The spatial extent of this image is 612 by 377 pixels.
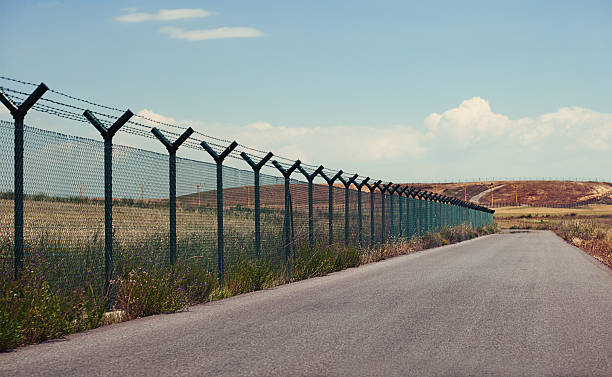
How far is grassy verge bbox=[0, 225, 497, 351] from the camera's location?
23.3 ft

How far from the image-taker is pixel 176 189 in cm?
1096

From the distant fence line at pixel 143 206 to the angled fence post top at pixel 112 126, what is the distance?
14 mm

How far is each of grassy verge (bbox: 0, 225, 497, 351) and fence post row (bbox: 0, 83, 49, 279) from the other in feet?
0.82

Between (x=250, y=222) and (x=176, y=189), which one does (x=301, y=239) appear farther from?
(x=176, y=189)

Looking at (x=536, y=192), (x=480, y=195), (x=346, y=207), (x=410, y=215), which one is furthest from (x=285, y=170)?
(x=536, y=192)

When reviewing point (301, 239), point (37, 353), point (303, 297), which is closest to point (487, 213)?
point (301, 239)

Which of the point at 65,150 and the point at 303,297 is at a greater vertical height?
the point at 65,150

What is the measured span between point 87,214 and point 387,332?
4175mm

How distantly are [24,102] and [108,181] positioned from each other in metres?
1.77

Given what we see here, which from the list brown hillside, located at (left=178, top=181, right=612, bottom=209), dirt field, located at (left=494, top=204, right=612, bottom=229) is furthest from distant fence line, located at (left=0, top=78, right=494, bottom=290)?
brown hillside, located at (left=178, top=181, right=612, bottom=209)

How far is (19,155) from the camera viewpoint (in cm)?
770

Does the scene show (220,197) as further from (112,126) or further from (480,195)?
(480,195)

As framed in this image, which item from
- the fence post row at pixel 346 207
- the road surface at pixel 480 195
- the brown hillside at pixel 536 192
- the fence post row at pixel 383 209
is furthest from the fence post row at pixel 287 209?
the road surface at pixel 480 195

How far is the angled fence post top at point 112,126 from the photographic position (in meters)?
9.25
